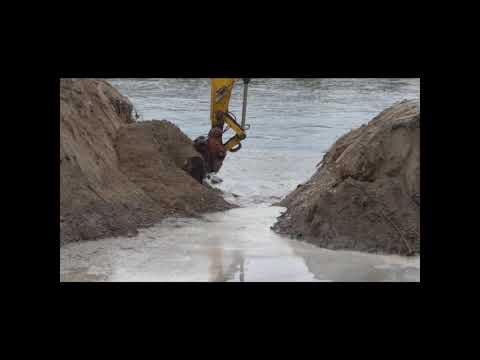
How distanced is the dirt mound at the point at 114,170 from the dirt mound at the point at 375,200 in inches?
71.9

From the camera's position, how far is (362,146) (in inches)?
402

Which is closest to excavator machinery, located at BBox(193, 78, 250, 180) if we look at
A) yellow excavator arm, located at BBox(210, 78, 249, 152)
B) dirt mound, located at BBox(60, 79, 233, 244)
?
yellow excavator arm, located at BBox(210, 78, 249, 152)

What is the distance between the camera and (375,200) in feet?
31.4

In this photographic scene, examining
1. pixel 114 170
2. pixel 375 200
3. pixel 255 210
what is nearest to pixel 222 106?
pixel 255 210

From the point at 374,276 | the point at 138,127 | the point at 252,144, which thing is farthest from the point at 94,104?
the point at 252,144

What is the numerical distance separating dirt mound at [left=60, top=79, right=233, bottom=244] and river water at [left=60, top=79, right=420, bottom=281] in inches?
12.2

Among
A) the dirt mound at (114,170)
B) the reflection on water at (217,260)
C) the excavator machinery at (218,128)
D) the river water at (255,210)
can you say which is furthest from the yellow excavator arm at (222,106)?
the reflection on water at (217,260)

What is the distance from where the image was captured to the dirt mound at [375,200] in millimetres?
9281

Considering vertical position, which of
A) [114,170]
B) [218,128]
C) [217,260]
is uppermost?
[218,128]

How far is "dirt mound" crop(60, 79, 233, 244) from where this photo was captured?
380 inches

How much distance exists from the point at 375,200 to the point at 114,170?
12.3 ft

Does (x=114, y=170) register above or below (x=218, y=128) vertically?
below

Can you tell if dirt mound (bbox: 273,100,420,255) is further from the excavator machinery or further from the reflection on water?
the excavator machinery

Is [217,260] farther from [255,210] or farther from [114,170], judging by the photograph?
[255,210]
